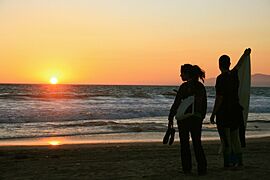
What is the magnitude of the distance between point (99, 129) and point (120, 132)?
133 cm

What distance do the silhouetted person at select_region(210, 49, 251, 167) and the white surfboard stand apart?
1.85 feet

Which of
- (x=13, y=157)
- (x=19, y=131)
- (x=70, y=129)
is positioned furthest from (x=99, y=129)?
(x=13, y=157)

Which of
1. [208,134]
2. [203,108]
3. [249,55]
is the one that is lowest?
[208,134]

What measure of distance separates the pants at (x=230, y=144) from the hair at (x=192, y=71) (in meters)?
0.96

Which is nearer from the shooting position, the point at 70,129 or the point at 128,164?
the point at 128,164

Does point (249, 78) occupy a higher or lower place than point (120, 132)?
higher

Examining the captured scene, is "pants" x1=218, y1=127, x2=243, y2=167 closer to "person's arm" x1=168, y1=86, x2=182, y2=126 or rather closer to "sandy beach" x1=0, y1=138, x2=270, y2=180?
"sandy beach" x1=0, y1=138, x2=270, y2=180

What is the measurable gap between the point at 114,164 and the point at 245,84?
8.56ft

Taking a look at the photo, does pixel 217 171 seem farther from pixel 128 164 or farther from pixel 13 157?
pixel 13 157

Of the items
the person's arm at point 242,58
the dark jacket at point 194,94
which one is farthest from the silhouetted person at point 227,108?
the person's arm at point 242,58

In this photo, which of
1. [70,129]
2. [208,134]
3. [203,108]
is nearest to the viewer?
A: [203,108]

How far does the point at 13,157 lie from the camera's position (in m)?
8.85

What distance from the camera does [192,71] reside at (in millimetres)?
5918

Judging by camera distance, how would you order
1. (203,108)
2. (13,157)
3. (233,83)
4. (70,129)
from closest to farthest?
(203,108), (233,83), (13,157), (70,129)
